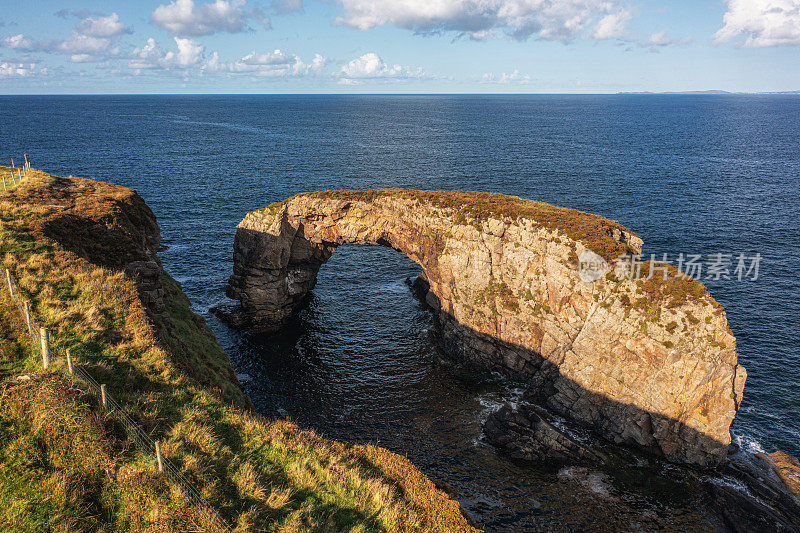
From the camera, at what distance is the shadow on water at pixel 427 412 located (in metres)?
31.6

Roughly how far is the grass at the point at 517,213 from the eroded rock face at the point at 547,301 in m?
0.16

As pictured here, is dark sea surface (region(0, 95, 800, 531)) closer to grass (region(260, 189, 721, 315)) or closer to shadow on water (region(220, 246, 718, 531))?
shadow on water (region(220, 246, 718, 531))

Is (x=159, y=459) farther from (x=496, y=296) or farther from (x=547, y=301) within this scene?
(x=496, y=296)

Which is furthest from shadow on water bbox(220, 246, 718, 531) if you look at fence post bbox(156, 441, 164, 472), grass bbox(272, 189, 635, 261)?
grass bbox(272, 189, 635, 261)

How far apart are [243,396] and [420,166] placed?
322ft

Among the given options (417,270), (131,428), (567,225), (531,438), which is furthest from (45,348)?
(417,270)

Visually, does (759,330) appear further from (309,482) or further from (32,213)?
(32,213)

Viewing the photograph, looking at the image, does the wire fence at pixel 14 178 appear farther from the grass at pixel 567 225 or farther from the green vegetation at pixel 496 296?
the green vegetation at pixel 496 296

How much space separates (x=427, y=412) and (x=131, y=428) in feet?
92.1

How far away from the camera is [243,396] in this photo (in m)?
30.7

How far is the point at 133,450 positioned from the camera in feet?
52.7

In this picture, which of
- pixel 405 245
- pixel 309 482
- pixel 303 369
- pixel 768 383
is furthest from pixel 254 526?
pixel 768 383

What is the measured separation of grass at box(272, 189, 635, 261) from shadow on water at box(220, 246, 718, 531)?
1456 centimetres

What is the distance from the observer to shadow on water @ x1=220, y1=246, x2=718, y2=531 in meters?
31.6
